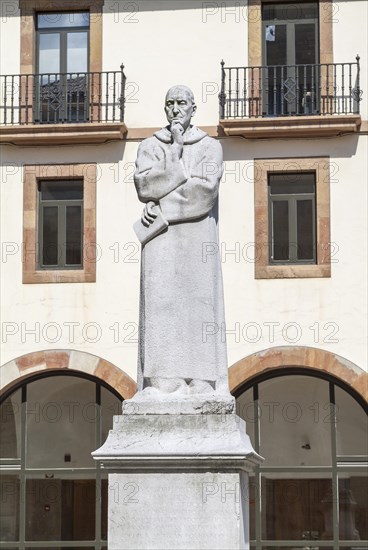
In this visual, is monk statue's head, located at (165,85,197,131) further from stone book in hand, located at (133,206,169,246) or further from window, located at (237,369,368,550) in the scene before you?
window, located at (237,369,368,550)

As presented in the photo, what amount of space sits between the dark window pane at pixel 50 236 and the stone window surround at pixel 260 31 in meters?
4.48

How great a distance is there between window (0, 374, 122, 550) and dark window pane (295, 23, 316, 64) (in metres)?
6.97

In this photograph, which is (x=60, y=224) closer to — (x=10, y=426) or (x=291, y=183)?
(x=10, y=426)

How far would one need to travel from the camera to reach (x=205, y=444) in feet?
37.6

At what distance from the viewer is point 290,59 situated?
93.0 feet

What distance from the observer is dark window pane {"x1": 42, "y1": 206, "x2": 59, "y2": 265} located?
28.4m

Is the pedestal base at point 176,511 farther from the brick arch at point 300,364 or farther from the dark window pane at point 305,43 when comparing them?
the dark window pane at point 305,43

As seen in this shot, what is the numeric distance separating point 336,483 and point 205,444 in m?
17.1

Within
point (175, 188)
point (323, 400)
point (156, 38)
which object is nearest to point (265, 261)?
point (323, 400)

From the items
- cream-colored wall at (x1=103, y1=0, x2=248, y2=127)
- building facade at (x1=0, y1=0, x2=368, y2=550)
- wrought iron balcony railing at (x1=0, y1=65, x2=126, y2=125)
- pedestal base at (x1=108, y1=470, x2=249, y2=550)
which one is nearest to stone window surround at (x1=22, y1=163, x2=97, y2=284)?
building facade at (x1=0, y1=0, x2=368, y2=550)

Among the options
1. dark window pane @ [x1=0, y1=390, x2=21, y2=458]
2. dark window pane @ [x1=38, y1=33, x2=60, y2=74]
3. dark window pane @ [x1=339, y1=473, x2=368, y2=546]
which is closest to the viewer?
dark window pane @ [x1=339, y1=473, x2=368, y2=546]

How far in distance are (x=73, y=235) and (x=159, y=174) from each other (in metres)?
16.2

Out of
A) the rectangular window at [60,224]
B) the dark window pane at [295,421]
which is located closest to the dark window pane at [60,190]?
the rectangular window at [60,224]

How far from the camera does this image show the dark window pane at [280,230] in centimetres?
2777
